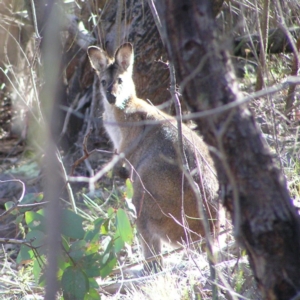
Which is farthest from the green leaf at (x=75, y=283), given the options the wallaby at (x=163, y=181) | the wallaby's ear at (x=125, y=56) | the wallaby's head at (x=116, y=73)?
the wallaby's ear at (x=125, y=56)

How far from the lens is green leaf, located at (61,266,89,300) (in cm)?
356

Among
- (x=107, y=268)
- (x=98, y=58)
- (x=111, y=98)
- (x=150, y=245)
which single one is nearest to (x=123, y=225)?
(x=107, y=268)

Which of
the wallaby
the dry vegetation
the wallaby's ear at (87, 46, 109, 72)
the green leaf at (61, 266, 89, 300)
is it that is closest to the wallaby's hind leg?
the wallaby

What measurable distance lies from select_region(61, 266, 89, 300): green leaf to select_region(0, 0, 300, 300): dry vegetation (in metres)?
0.52

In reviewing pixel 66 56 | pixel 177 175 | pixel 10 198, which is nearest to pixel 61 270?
pixel 177 175

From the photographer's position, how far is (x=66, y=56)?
7.88 metres

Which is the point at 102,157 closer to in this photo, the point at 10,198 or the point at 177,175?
the point at 10,198

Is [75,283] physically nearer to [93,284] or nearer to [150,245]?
[93,284]

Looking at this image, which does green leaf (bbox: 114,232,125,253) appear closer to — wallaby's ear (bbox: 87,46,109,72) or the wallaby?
the wallaby

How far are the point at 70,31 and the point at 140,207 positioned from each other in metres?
3.26

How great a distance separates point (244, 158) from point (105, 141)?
576 centimetres

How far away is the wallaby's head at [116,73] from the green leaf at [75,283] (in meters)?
2.77

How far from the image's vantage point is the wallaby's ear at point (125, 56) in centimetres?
602

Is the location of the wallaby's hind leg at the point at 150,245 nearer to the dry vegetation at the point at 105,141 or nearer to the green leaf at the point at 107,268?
the dry vegetation at the point at 105,141
